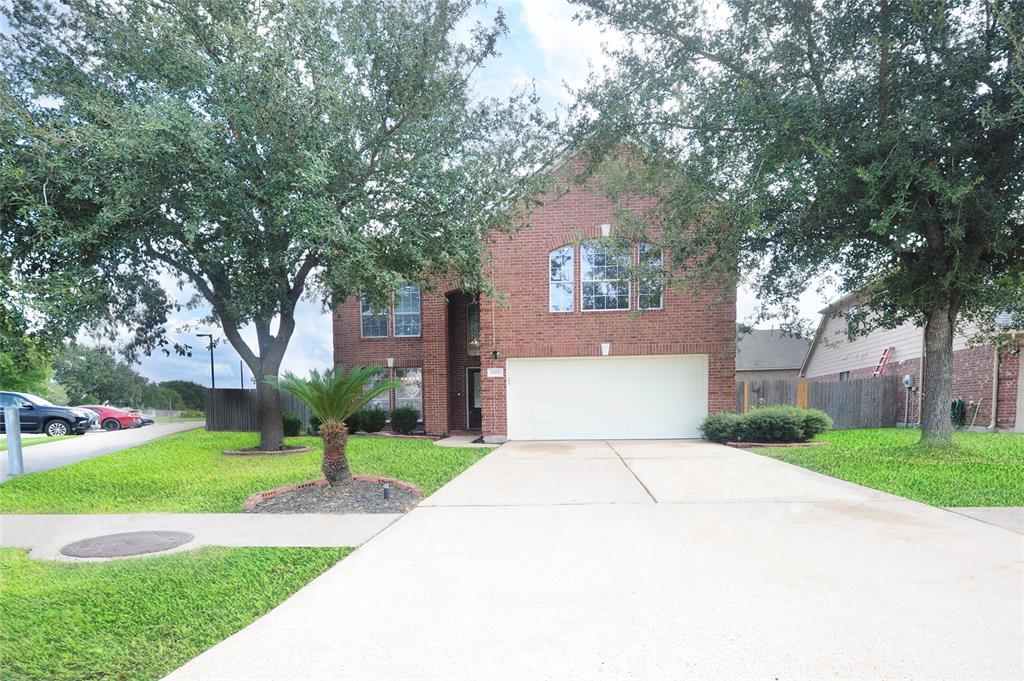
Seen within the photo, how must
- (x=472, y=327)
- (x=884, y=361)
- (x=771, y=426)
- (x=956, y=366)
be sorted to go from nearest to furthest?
(x=771, y=426) < (x=956, y=366) < (x=472, y=327) < (x=884, y=361)

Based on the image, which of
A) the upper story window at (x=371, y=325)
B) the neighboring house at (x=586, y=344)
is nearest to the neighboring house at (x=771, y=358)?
the neighboring house at (x=586, y=344)

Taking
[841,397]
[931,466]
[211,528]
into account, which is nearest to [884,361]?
[841,397]

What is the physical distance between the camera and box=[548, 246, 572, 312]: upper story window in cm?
1414

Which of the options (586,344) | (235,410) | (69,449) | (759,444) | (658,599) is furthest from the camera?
(235,410)

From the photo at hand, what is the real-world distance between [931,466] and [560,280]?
824cm

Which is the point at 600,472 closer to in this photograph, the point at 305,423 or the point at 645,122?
the point at 645,122

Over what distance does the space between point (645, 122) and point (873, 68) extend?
349cm

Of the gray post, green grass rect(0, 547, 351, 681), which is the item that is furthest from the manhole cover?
the gray post

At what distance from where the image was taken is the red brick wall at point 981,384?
14734 mm

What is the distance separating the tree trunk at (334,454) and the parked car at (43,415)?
2.58 meters

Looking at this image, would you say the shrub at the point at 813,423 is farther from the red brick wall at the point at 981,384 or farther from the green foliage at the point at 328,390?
the green foliage at the point at 328,390

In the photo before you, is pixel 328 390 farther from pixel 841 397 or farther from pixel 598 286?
pixel 841 397

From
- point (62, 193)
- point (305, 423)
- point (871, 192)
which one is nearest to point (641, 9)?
point (871, 192)

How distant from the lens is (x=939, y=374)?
1021 centimetres
